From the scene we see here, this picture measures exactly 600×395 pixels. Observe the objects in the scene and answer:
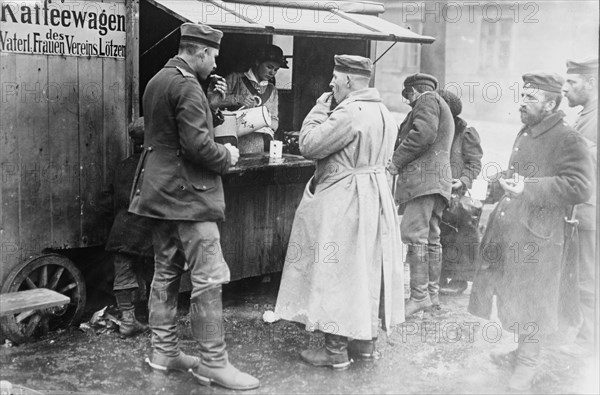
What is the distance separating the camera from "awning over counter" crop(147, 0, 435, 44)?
548 centimetres

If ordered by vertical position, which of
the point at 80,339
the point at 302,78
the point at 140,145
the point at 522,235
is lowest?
the point at 80,339

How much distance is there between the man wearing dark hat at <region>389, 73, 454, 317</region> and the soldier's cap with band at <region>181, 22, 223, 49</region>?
218 centimetres

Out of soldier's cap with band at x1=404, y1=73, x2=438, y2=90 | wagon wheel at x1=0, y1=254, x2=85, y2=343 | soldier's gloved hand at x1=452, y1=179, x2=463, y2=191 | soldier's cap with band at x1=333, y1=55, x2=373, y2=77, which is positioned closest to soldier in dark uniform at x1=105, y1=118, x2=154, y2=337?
wagon wheel at x1=0, y1=254, x2=85, y2=343

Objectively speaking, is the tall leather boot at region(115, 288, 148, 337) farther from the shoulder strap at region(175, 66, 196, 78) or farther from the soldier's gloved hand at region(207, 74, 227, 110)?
the shoulder strap at region(175, 66, 196, 78)

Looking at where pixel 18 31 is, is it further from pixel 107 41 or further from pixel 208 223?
pixel 208 223

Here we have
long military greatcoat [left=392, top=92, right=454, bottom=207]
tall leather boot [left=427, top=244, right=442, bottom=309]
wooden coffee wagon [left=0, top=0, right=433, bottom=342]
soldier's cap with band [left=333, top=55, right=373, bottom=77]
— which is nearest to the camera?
soldier's cap with band [left=333, top=55, right=373, bottom=77]

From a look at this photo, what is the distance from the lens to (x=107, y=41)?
5680mm

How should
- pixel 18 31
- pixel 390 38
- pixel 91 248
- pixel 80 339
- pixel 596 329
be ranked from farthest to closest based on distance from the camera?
pixel 390 38
pixel 91 248
pixel 80 339
pixel 18 31
pixel 596 329

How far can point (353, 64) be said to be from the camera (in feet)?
16.5

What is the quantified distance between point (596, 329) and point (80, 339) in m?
3.54

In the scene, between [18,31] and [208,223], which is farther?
[18,31]

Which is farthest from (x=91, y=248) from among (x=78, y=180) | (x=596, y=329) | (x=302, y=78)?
(x=596, y=329)

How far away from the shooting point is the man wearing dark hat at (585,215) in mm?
5465

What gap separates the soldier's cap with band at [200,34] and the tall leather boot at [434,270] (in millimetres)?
2913
